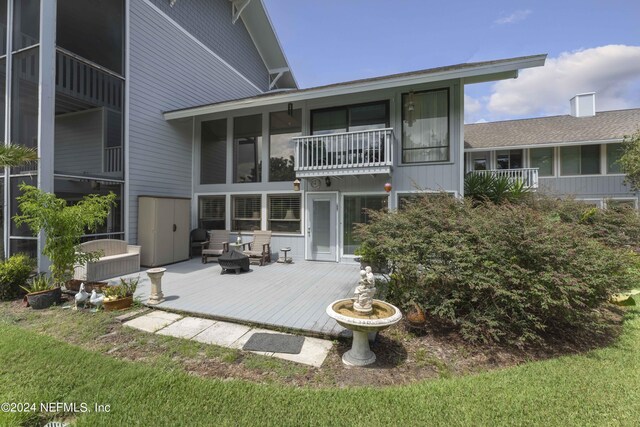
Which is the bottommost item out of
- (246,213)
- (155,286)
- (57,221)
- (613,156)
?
(155,286)

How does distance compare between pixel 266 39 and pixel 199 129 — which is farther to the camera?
pixel 266 39

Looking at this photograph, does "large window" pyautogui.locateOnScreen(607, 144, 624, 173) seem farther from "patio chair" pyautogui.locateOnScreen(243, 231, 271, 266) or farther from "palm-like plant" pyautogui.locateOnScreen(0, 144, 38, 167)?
"palm-like plant" pyautogui.locateOnScreen(0, 144, 38, 167)

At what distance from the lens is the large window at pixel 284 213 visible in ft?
30.5

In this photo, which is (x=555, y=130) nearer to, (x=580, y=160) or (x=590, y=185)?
(x=580, y=160)

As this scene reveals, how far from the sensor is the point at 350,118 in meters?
8.86

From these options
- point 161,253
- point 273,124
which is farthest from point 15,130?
point 273,124

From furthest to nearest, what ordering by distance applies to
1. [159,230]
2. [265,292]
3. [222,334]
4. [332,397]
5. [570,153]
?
1. [570,153]
2. [159,230]
3. [265,292]
4. [222,334]
5. [332,397]

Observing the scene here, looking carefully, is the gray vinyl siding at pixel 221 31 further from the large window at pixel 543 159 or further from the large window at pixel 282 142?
the large window at pixel 543 159

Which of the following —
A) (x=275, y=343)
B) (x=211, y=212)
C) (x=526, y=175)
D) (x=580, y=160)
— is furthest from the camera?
(x=580, y=160)

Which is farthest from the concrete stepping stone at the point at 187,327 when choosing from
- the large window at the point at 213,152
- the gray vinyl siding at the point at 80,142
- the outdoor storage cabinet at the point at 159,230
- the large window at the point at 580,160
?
the large window at the point at 580,160

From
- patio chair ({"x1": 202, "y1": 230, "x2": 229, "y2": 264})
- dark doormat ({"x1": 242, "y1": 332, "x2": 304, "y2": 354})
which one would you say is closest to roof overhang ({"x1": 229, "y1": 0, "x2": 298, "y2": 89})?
patio chair ({"x1": 202, "y1": 230, "x2": 229, "y2": 264})

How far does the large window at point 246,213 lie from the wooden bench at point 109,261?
326cm

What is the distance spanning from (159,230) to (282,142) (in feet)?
15.7

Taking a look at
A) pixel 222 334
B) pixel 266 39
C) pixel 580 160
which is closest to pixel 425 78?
pixel 222 334
